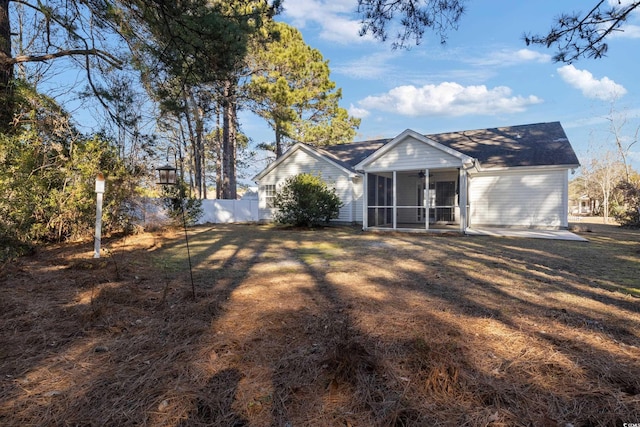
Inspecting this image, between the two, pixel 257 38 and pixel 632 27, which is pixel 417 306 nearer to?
pixel 632 27

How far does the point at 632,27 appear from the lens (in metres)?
4.28

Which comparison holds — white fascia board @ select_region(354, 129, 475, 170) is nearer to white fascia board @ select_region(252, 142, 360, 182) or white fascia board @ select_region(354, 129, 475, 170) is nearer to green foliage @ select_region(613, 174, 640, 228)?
white fascia board @ select_region(252, 142, 360, 182)

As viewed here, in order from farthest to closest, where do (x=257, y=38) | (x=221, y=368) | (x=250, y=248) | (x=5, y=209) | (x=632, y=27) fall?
(x=250, y=248) → (x=257, y=38) → (x=5, y=209) → (x=632, y=27) → (x=221, y=368)

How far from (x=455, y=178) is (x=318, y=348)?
14248 mm

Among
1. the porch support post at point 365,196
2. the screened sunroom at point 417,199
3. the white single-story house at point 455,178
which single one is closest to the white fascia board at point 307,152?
the white single-story house at point 455,178

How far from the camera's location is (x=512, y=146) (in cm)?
1474

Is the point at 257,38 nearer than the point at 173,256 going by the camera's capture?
No

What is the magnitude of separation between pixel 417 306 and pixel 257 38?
7.22 meters

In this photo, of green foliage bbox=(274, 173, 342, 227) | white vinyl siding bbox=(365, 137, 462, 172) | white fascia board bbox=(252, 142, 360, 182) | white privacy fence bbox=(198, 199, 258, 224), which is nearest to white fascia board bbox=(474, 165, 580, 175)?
white vinyl siding bbox=(365, 137, 462, 172)

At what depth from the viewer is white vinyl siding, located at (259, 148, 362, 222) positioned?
16.0 meters

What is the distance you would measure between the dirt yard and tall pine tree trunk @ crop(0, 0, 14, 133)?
4020mm

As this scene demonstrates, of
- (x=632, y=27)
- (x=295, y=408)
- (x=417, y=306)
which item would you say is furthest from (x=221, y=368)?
(x=632, y=27)

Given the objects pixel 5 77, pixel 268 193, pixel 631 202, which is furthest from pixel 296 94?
pixel 631 202

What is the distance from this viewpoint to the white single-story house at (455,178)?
1191 cm
